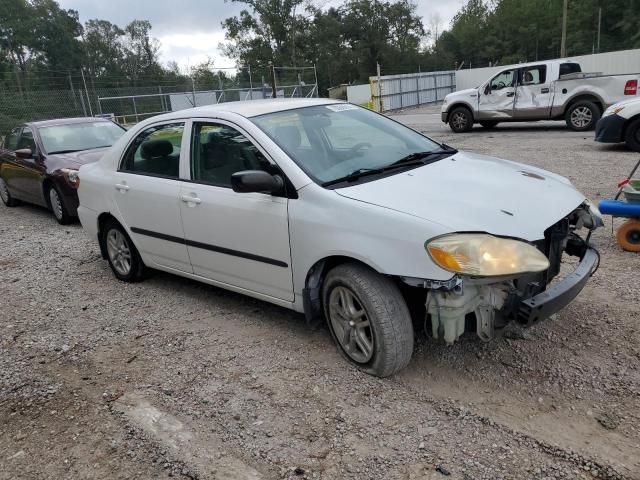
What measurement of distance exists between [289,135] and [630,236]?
337 cm

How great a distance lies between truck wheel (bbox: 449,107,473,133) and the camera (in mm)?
15180

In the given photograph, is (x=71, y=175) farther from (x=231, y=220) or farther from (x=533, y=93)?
(x=533, y=93)

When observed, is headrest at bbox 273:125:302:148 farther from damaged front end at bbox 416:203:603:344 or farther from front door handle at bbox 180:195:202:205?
damaged front end at bbox 416:203:603:344

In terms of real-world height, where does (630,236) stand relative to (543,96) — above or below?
below

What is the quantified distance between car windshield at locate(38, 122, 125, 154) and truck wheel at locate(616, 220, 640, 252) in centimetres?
723

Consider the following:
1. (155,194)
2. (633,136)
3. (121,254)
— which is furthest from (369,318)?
(633,136)

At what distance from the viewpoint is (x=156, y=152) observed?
446 centimetres

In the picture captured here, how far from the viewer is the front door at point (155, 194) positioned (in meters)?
4.19

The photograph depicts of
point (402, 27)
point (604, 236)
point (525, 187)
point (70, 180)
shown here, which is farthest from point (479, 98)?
point (402, 27)

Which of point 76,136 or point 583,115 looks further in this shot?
point 583,115

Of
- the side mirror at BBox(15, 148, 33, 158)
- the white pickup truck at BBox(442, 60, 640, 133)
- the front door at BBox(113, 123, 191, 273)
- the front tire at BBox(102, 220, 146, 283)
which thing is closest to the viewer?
the front door at BBox(113, 123, 191, 273)

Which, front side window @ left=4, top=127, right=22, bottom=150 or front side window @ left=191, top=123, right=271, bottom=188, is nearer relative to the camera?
front side window @ left=191, top=123, right=271, bottom=188

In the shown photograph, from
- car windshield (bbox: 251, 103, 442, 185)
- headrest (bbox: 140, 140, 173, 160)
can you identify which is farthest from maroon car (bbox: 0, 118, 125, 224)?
car windshield (bbox: 251, 103, 442, 185)

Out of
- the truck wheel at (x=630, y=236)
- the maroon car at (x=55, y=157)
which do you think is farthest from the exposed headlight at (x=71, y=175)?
the truck wheel at (x=630, y=236)
